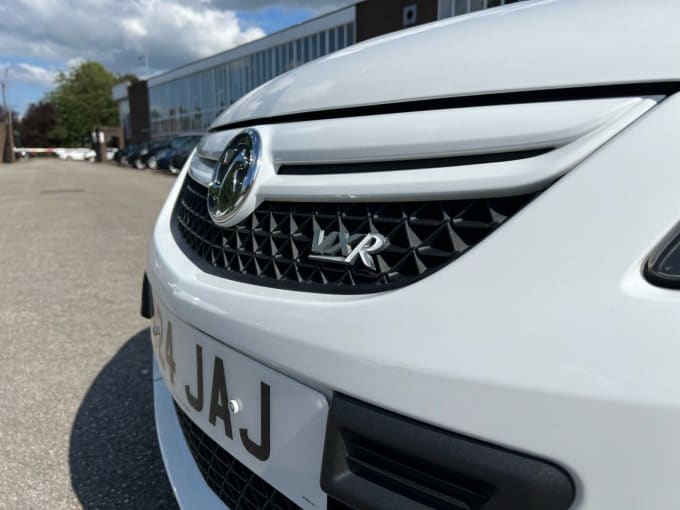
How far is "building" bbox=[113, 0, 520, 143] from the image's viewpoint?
634 inches

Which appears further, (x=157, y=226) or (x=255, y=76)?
(x=255, y=76)

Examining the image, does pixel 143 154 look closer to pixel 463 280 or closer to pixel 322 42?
pixel 322 42

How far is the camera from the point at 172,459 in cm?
136

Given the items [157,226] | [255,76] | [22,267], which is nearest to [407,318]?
[157,226]

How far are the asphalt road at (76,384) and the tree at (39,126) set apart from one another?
7012 cm

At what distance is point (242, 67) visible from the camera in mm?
27859

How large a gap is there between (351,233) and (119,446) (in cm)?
151

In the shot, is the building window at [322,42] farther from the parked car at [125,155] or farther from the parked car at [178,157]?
the parked car at [125,155]

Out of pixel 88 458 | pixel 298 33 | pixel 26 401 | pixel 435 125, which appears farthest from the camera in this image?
pixel 298 33

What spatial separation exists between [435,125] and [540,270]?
307 mm

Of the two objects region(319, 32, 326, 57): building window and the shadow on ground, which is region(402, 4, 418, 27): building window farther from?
the shadow on ground

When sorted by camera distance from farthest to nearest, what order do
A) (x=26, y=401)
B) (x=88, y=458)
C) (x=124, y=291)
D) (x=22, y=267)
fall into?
(x=22, y=267) → (x=124, y=291) → (x=26, y=401) → (x=88, y=458)

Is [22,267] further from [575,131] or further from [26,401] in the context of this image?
[575,131]

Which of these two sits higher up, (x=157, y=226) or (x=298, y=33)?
(x=298, y=33)
